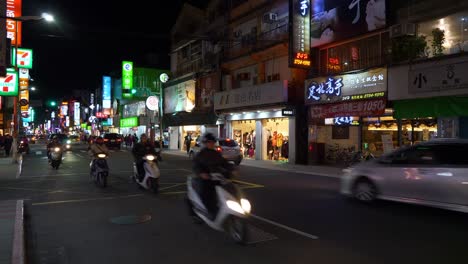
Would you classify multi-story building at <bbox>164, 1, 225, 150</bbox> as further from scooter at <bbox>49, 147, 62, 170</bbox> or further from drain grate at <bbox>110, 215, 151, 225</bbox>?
drain grate at <bbox>110, 215, 151, 225</bbox>

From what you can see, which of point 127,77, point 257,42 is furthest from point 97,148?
point 127,77

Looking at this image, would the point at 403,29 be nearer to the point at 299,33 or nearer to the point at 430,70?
the point at 430,70

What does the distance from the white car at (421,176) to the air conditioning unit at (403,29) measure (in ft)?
32.9

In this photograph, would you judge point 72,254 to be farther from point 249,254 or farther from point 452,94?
point 452,94

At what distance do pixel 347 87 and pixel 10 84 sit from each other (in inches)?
714

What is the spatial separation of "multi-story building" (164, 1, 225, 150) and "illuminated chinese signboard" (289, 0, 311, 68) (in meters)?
10.4

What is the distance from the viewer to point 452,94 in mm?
16953

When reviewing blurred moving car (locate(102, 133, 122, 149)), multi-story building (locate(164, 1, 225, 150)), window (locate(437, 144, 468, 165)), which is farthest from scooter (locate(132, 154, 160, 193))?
blurred moving car (locate(102, 133, 122, 149))

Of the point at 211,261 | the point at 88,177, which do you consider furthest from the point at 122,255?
the point at 88,177

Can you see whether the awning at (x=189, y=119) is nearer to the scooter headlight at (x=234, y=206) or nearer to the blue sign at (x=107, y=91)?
the scooter headlight at (x=234, y=206)

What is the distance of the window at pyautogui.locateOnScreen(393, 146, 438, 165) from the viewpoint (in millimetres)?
9281

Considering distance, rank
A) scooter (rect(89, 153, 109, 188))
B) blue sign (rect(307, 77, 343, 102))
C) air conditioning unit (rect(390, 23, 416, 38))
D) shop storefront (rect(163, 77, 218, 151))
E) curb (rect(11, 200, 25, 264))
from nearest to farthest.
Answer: curb (rect(11, 200, 25, 264)), scooter (rect(89, 153, 109, 188)), air conditioning unit (rect(390, 23, 416, 38)), blue sign (rect(307, 77, 343, 102)), shop storefront (rect(163, 77, 218, 151))

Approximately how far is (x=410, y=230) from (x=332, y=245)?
192cm

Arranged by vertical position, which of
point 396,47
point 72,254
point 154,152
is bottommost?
point 72,254
